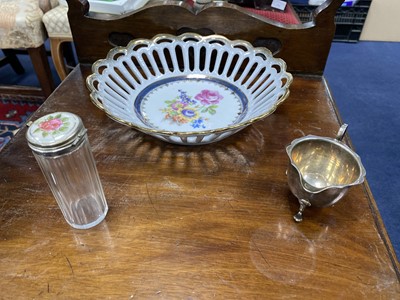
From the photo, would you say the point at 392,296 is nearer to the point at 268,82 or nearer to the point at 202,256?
the point at 202,256

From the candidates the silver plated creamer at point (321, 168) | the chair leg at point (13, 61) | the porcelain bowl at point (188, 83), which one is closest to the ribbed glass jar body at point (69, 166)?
the porcelain bowl at point (188, 83)

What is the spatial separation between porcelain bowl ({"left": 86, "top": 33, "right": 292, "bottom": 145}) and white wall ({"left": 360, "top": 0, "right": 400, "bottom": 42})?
1928mm

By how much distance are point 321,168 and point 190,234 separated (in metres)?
0.24

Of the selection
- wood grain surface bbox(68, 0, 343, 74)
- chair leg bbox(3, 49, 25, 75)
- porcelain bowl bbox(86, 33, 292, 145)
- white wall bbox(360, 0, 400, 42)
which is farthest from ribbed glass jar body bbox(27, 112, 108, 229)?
white wall bbox(360, 0, 400, 42)

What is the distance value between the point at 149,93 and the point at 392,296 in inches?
20.6

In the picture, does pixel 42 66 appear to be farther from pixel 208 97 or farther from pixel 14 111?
pixel 208 97

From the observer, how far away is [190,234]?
46 cm

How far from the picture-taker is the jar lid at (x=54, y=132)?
38 centimetres

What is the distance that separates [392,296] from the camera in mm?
397

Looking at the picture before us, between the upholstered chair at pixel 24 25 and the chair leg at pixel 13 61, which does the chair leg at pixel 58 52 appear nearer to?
the upholstered chair at pixel 24 25

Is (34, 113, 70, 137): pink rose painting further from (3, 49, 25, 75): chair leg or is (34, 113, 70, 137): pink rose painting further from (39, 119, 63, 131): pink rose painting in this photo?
(3, 49, 25, 75): chair leg

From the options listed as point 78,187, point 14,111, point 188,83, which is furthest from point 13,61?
point 78,187

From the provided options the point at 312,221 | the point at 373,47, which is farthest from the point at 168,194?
the point at 373,47

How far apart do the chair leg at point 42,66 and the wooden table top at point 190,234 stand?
1.03 metres
